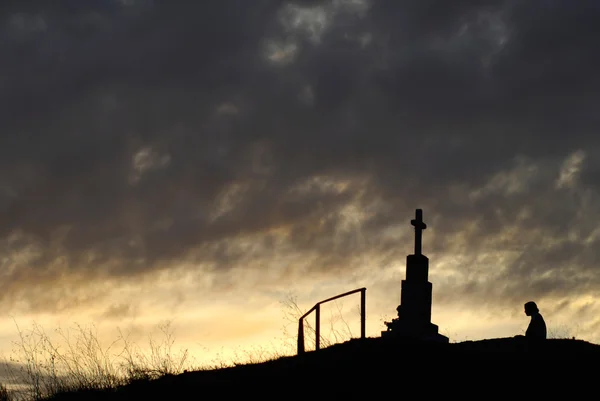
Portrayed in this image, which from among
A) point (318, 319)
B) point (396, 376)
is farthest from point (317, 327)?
point (396, 376)

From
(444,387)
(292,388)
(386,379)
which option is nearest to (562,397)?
(444,387)

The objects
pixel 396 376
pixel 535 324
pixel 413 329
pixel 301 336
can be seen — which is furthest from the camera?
pixel 413 329

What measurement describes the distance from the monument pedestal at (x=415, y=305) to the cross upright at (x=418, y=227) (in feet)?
1.07

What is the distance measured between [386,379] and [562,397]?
3.04m

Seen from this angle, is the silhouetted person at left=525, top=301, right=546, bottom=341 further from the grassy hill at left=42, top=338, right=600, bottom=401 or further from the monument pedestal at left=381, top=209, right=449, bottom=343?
the monument pedestal at left=381, top=209, right=449, bottom=343

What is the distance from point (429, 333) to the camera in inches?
826

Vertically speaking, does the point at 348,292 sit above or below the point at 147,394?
above

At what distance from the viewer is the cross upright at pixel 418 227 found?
2236cm

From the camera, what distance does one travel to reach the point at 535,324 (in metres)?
17.8

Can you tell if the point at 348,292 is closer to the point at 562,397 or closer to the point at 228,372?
the point at 228,372

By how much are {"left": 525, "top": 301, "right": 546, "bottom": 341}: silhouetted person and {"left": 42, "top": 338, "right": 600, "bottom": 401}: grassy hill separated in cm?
38

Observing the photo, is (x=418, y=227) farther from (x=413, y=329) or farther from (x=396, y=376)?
(x=396, y=376)

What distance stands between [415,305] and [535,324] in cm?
416

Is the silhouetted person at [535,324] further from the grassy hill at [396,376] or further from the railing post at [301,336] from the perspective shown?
the railing post at [301,336]
